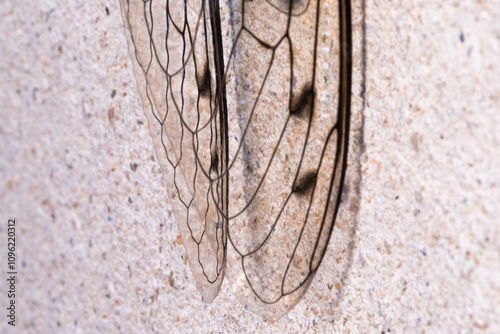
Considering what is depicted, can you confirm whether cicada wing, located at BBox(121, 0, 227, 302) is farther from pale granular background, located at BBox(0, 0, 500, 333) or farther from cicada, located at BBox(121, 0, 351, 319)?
pale granular background, located at BBox(0, 0, 500, 333)

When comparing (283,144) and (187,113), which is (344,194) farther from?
(187,113)

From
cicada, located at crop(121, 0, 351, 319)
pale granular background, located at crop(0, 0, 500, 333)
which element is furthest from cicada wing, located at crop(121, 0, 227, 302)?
pale granular background, located at crop(0, 0, 500, 333)

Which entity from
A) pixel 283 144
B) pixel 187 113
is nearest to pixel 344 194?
pixel 283 144

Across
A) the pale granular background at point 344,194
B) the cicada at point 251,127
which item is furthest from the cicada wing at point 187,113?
the pale granular background at point 344,194

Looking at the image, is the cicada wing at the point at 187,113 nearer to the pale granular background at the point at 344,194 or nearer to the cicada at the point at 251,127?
the cicada at the point at 251,127

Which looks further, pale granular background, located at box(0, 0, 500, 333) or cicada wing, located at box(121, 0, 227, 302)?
cicada wing, located at box(121, 0, 227, 302)
